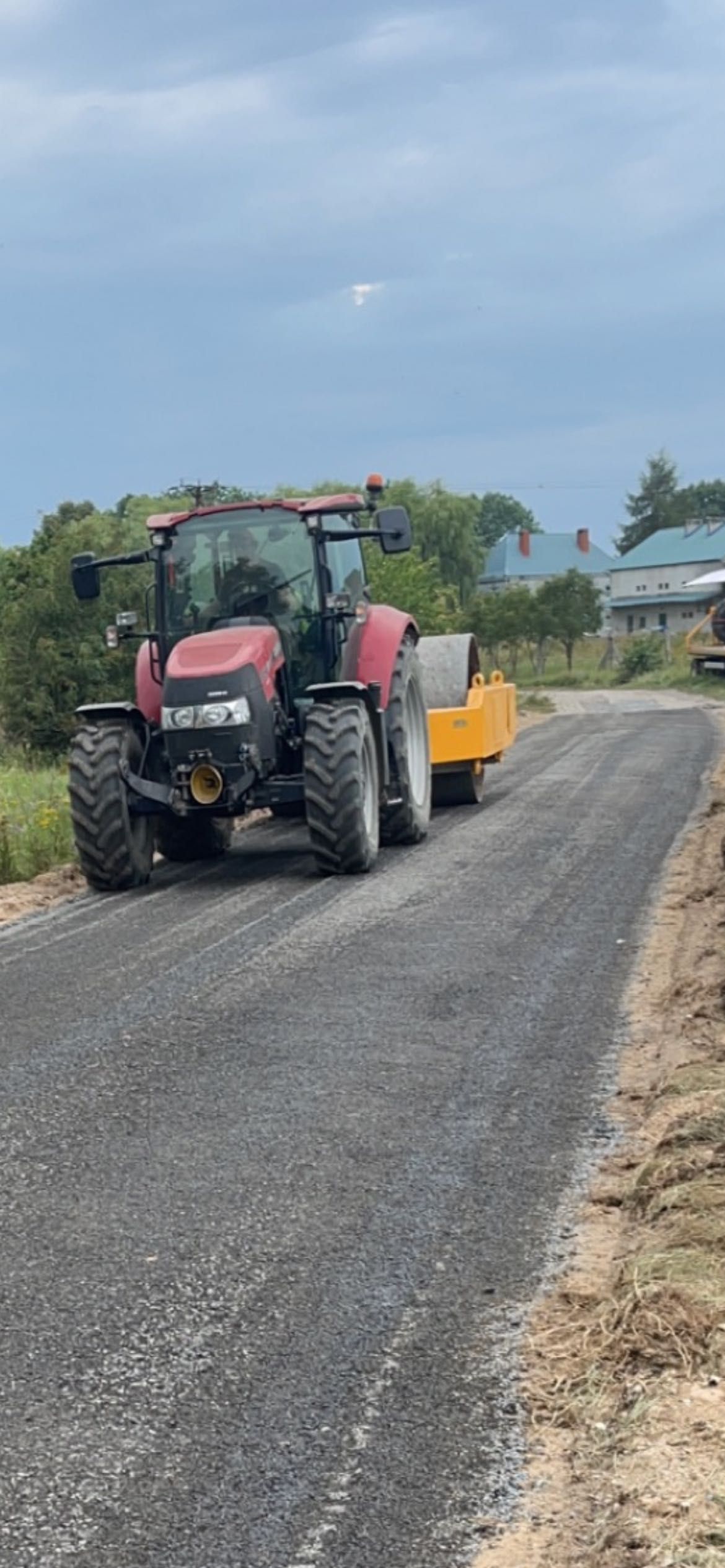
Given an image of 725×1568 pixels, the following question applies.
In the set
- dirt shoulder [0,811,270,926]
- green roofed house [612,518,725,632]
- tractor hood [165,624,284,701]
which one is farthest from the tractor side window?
green roofed house [612,518,725,632]

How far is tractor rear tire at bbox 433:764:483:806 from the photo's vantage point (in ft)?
53.0

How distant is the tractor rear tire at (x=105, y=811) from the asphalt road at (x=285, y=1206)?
3.83ft

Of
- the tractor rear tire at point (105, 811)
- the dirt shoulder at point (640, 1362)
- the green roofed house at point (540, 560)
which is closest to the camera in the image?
the dirt shoulder at point (640, 1362)

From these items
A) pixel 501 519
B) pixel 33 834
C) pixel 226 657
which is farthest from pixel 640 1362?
pixel 501 519

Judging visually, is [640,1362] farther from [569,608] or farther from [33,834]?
[569,608]

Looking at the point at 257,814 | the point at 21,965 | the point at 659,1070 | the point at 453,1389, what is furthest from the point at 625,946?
the point at 257,814

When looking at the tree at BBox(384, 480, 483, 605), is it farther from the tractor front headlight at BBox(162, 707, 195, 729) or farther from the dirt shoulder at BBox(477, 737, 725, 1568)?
the dirt shoulder at BBox(477, 737, 725, 1568)

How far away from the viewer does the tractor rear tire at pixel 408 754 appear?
1327cm

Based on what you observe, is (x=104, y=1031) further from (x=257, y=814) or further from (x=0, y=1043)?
(x=257, y=814)

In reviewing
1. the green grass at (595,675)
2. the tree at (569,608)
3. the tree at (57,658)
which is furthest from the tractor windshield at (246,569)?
the tree at (569,608)

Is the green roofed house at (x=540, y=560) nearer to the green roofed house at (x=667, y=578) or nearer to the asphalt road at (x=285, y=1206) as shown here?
the green roofed house at (x=667, y=578)

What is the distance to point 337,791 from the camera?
11.8m

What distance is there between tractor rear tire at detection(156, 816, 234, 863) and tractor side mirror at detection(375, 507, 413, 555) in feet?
8.03

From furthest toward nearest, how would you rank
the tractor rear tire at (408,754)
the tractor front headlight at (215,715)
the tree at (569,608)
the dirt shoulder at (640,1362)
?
the tree at (569,608) < the tractor rear tire at (408,754) < the tractor front headlight at (215,715) < the dirt shoulder at (640,1362)
